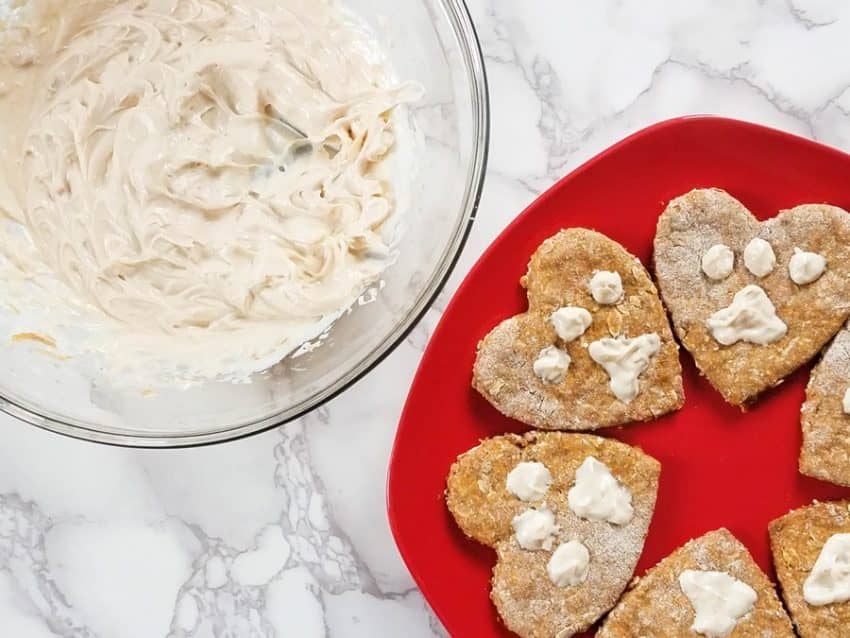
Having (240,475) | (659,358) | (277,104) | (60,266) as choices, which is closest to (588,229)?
(659,358)

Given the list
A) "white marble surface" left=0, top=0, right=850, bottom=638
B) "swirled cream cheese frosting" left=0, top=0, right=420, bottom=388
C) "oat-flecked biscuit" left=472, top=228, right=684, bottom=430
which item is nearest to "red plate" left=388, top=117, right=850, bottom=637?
"oat-flecked biscuit" left=472, top=228, right=684, bottom=430

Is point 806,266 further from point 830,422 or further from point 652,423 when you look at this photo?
point 652,423

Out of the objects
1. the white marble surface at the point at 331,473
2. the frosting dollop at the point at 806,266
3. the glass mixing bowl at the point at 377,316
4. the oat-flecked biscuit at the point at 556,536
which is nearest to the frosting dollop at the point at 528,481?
the oat-flecked biscuit at the point at 556,536

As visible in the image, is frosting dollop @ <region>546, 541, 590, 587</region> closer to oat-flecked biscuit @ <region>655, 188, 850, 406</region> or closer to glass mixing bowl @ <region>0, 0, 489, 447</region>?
oat-flecked biscuit @ <region>655, 188, 850, 406</region>

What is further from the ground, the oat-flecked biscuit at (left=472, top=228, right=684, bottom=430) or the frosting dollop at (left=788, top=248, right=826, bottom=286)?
the frosting dollop at (left=788, top=248, right=826, bottom=286)

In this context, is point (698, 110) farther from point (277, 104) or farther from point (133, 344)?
point (133, 344)

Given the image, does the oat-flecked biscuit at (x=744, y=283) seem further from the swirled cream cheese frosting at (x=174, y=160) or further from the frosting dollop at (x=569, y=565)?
the swirled cream cheese frosting at (x=174, y=160)
